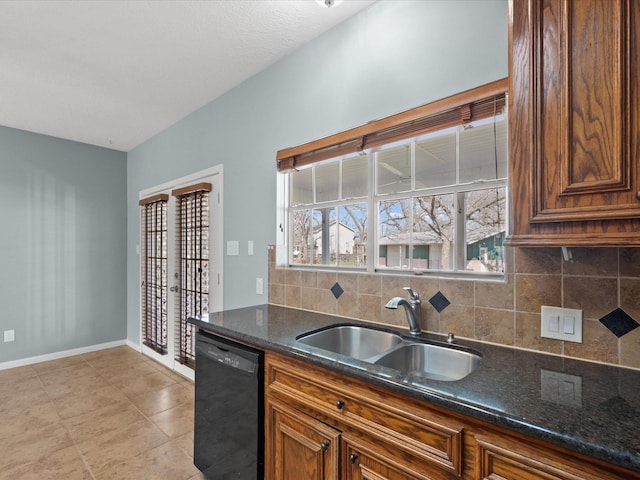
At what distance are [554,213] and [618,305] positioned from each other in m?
0.49

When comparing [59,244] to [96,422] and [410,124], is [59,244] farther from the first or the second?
[410,124]

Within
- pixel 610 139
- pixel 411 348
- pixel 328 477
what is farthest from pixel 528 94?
pixel 328 477

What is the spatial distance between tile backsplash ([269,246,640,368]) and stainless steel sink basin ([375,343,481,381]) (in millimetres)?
146

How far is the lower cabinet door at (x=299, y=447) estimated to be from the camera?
1274mm

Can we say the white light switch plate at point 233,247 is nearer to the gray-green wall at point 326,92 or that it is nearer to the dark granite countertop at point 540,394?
the gray-green wall at point 326,92

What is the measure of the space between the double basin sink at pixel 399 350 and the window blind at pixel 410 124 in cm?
99

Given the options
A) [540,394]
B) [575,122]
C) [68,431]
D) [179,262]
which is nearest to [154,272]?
[179,262]

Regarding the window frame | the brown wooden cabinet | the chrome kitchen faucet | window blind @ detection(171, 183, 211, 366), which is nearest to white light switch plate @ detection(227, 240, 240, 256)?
window blind @ detection(171, 183, 211, 366)

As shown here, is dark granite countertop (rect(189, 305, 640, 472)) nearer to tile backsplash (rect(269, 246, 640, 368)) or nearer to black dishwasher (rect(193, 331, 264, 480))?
tile backsplash (rect(269, 246, 640, 368))

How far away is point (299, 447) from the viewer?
1.39 meters

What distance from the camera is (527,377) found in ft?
3.62

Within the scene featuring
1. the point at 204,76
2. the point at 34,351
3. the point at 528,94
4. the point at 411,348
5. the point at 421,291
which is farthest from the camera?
the point at 34,351

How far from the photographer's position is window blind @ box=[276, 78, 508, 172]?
4.82 feet

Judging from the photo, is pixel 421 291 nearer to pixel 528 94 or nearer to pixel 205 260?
pixel 528 94
